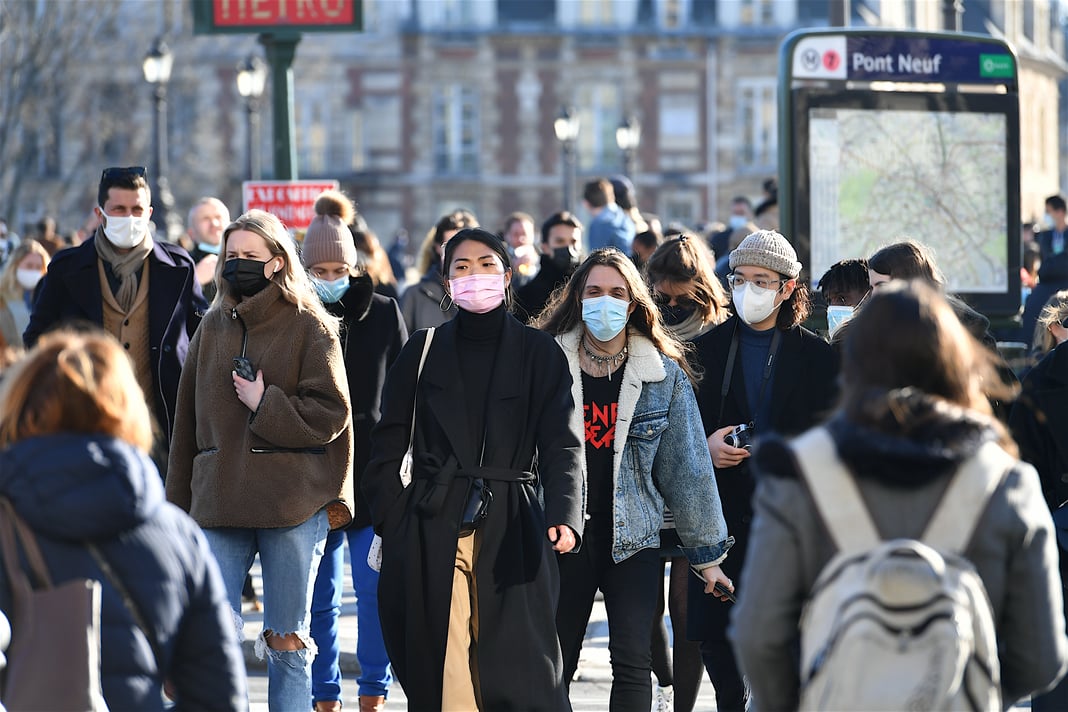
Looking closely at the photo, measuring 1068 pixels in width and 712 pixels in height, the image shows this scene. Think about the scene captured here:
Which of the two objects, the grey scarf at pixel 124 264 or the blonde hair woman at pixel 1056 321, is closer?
the blonde hair woman at pixel 1056 321

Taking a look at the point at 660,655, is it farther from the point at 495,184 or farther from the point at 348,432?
the point at 495,184

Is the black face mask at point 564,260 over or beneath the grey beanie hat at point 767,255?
beneath

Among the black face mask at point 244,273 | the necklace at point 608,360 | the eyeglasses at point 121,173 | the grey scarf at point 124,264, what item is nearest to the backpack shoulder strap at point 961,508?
the necklace at point 608,360

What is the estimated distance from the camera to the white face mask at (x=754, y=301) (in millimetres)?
6441

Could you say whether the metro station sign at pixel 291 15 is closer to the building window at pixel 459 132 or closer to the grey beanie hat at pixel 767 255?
the grey beanie hat at pixel 767 255

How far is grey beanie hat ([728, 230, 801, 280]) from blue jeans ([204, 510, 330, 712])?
182cm

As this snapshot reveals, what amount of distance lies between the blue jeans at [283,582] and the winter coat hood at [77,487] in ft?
8.45

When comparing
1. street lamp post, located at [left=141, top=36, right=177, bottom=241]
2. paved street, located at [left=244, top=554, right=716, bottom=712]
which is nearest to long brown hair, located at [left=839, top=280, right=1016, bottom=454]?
paved street, located at [left=244, top=554, right=716, bottom=712]

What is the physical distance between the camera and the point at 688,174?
5722 centimetres

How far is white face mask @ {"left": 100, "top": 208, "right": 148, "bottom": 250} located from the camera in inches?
289

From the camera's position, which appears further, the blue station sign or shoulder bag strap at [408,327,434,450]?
the blue station sign

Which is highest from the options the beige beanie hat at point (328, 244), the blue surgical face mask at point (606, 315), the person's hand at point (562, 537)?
the beige beanie hat at point (328, 244)

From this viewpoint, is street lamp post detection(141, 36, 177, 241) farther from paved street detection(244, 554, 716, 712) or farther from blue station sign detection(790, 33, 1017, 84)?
paved street detection(244, 554, 716, 712)

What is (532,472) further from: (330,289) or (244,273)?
(330,289)
